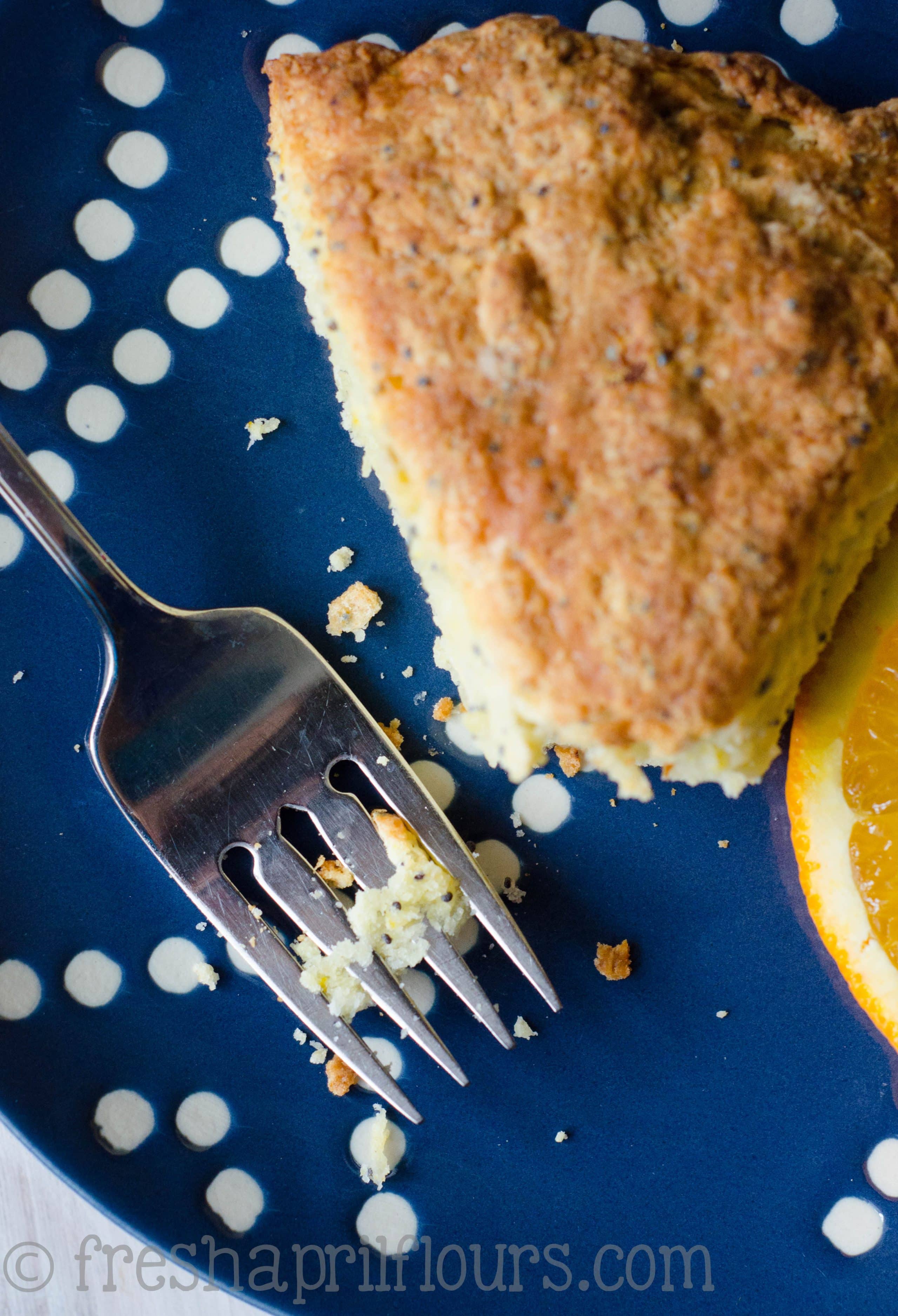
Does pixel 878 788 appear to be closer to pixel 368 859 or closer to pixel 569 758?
pixel 569 758

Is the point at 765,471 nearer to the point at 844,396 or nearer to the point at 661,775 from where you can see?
the point at 844,396

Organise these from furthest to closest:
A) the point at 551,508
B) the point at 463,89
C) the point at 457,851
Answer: the point at 457,851, the point at 463,89, the point at 551,508

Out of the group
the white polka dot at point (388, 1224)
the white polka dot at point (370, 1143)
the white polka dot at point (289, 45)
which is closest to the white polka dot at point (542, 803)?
the white polka dot at point (370, 1143)

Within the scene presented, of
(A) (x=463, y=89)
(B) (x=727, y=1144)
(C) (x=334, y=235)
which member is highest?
(A) (x=463, y=89)

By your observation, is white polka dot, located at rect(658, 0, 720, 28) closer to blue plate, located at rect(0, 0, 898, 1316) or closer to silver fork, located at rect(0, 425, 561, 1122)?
blue plate, located at rect(0, 0, 898, 1316)

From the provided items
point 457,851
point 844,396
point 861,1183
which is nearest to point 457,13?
point 844,396

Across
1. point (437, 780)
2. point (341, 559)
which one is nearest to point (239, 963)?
point (437, 780)
